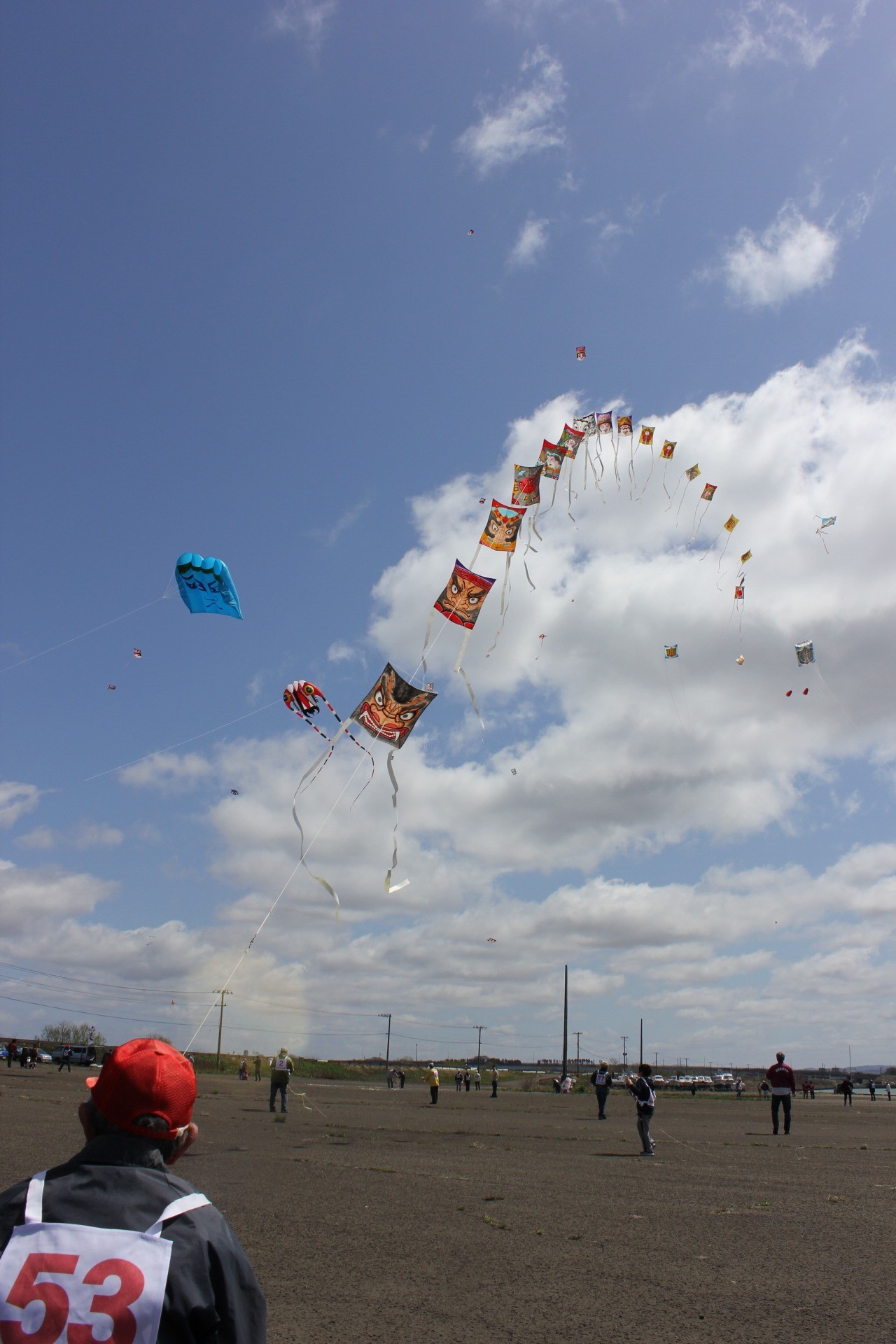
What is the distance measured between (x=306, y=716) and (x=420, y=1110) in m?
12.4

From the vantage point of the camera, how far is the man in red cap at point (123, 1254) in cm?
175

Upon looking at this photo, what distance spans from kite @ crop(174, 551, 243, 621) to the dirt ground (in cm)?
760

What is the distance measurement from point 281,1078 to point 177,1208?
18.3 metres

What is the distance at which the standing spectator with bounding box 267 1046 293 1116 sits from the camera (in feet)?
60.4

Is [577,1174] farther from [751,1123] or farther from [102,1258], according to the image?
[751,1123]

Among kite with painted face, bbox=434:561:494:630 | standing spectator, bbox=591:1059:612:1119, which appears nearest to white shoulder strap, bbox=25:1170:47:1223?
kite with painted face, bbox=434:561:494:630

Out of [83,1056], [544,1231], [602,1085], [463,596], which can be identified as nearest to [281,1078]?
[602,1085]

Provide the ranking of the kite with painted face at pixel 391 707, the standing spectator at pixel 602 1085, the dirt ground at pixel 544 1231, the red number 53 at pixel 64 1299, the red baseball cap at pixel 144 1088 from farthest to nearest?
the standing spectator at pixel 602 1085, the kite with painted face at pixel 391 707, the dirt ground at pixel 544 1231, the red baseball cap at pixel 144 1088, the red number 53 at pixel 64 1299

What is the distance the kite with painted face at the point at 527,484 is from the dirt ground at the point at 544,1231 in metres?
10.9

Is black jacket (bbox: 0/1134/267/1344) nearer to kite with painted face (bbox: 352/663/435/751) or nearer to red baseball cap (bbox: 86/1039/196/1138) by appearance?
red baseball cap (bbox: 86/1039/196/1138)

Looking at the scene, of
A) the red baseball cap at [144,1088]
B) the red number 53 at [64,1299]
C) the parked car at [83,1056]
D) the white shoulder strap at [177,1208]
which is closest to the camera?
the red number 53 at [64,1299]

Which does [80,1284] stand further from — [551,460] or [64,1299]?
[551,460]

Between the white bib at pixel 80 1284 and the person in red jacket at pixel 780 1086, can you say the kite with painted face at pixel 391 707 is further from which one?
the white bib at pixel 80 1284

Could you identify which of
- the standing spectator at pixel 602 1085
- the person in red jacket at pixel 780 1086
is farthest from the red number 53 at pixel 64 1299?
the standing spectator at pixel 602 1085
